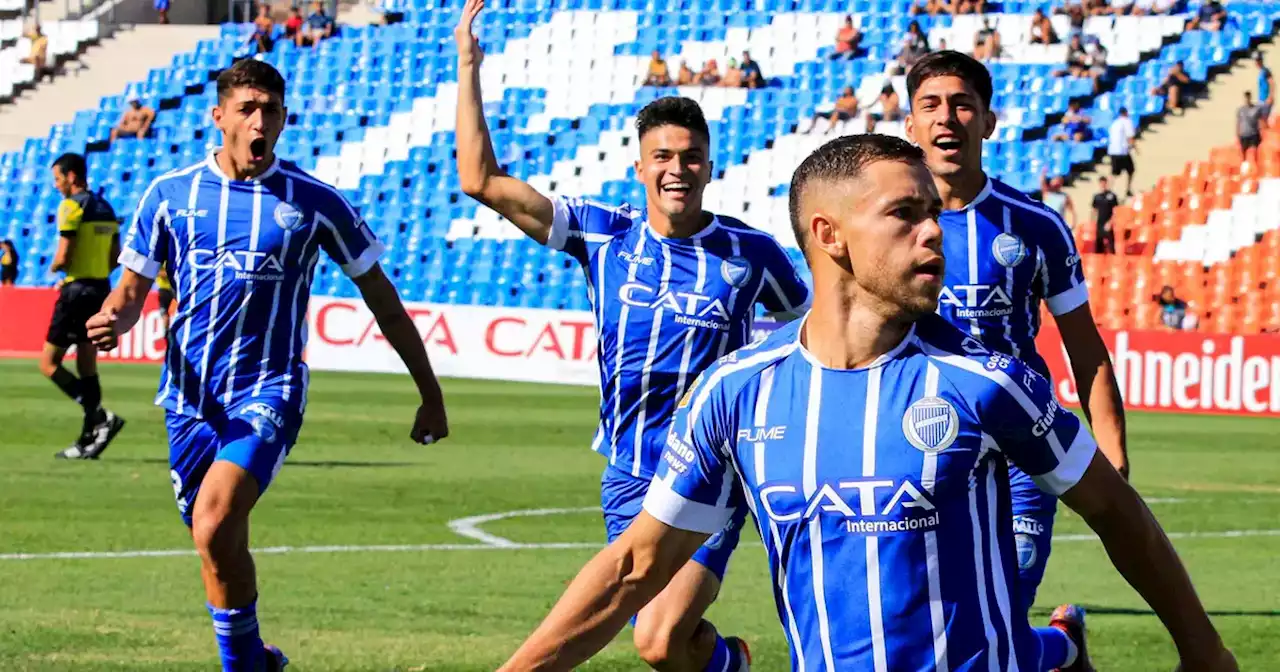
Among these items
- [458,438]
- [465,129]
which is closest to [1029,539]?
[465,129]

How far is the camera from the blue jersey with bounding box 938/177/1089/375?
255 inches

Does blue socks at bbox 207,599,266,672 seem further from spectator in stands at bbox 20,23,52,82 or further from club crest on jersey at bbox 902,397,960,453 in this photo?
spectator in stands at bbox 20,23,52,82

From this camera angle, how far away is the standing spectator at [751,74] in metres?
33.7

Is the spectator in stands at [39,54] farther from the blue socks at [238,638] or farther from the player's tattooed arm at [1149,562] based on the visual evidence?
the player's tattooed arm at [1149,562]

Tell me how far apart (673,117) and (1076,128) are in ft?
78.7

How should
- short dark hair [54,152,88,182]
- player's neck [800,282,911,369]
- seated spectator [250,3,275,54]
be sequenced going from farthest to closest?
seated spectator [250,3,275,54], short dark hair [54,152,88,182], player's neck [800,282,911,369]

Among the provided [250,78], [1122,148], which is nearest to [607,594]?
[250,78]

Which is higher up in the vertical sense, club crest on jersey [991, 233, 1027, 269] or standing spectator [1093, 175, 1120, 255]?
club crest on jersey [991, 233, 1027, 269]

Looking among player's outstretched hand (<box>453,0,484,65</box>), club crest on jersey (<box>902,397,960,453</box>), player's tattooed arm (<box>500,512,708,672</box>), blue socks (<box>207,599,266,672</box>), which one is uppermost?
player's outstretched hand (<box>453,0,484,65</box>)

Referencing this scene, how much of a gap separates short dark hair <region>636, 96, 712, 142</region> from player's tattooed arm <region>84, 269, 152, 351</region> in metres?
1.97

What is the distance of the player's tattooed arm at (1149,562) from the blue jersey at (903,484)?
5 centimetres

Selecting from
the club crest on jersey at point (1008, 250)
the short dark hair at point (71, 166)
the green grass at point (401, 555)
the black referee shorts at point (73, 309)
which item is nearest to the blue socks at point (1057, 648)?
the club crest on jersey at point (1008, 250)

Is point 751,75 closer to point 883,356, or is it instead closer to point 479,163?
point 479,163

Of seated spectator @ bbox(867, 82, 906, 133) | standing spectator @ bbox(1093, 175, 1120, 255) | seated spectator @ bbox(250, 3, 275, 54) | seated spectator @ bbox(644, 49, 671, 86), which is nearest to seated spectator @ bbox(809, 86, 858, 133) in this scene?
seated spectator @ bbox(867, 82, 906, 133)
